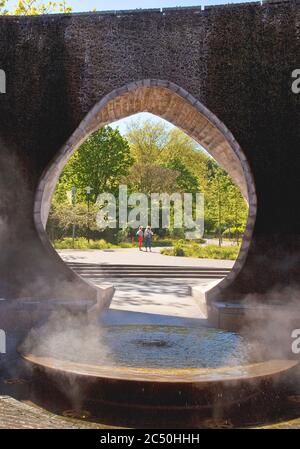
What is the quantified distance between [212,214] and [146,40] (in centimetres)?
2695

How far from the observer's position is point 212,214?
36.7 meters

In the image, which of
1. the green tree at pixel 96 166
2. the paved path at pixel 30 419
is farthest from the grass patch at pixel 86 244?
the paved path at pixel 30 419

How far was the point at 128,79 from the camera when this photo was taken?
1034 cm

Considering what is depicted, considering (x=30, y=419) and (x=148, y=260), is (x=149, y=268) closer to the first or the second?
(x=148, y=260)

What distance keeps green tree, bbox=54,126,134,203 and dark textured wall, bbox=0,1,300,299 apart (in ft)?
91.3

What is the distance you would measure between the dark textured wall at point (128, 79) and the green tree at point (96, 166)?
2783cm

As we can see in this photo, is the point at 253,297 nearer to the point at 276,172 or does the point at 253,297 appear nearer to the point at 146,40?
the point at 276,172

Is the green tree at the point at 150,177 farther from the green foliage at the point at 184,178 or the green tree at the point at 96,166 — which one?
the green foliage at the point at 184,178

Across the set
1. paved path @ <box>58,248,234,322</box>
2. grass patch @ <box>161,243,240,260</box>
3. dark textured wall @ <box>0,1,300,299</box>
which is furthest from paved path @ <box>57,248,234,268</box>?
dark textured wall @ <box>0,1,300,299</box>

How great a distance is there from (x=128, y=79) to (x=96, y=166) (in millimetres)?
28244

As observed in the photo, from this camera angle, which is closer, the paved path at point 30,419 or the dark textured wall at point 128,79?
the paved path at point 30,419

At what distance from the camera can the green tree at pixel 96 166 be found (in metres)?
38.2

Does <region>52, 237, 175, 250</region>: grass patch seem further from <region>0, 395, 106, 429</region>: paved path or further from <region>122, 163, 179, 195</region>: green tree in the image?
<region>0, 395, 106, 429</region>: paved path

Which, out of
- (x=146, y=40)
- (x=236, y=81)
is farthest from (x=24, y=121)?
(x=236, y=81)
